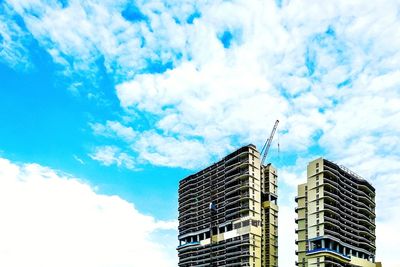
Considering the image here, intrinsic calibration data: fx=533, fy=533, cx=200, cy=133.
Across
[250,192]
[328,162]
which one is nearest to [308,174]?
[328,162]

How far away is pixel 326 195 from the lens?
616 feet

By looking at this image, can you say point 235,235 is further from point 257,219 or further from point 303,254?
point 303,254

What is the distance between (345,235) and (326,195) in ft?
60.8

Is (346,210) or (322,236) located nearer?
(322,236)

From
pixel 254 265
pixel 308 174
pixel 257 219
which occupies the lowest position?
pixel 254 265

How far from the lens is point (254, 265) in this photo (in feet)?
621

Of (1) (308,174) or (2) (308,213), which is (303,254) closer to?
(2) (308,213)

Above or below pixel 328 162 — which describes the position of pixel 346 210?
below

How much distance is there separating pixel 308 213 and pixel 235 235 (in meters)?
28.3

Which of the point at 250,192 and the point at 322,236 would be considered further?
the point at 250,192

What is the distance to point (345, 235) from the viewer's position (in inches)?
7638

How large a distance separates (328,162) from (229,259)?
50405mm

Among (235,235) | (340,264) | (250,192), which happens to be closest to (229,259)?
(235,235)

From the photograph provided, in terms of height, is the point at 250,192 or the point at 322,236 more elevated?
the point at 250,192
